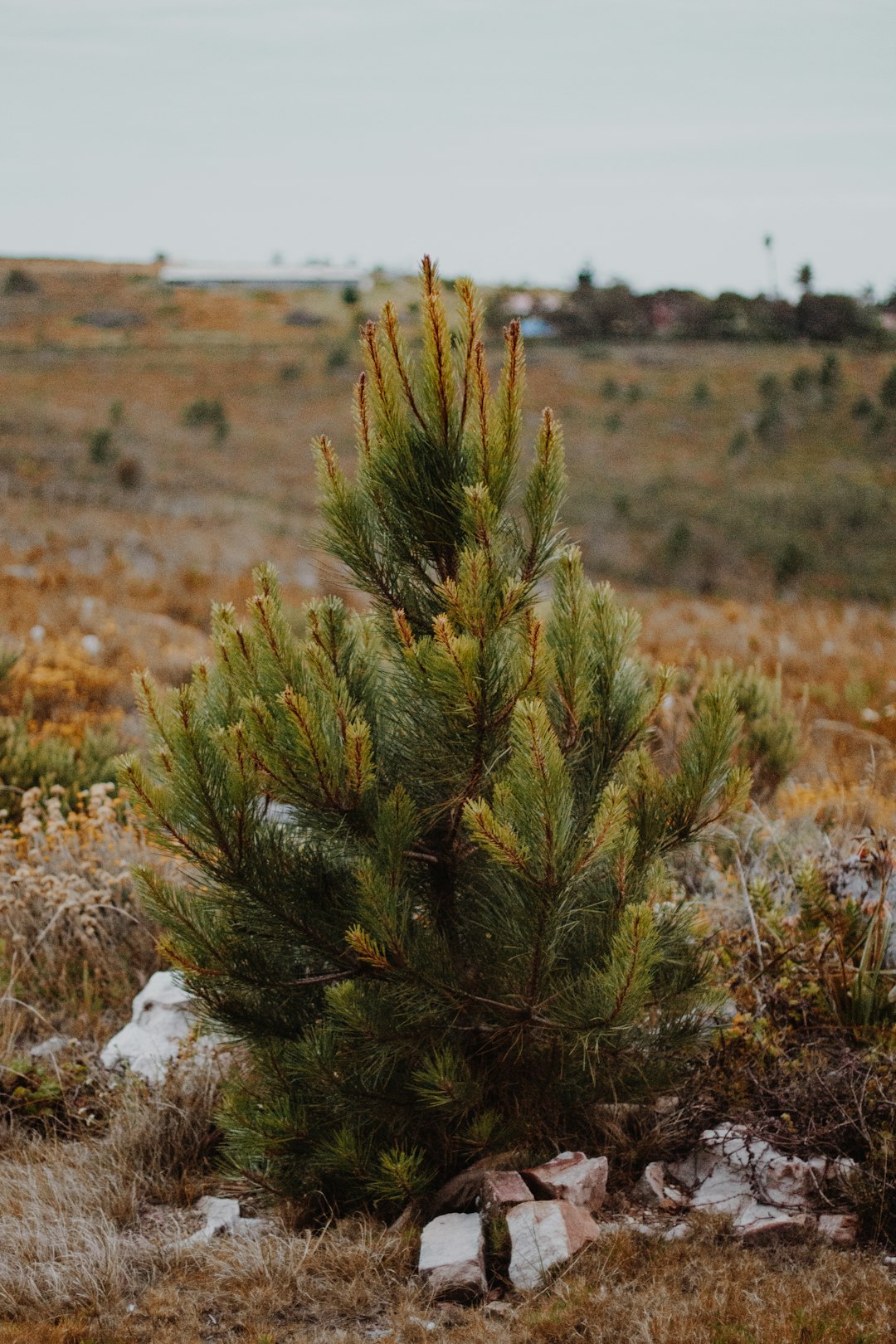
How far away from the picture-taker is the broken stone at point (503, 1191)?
110 inches

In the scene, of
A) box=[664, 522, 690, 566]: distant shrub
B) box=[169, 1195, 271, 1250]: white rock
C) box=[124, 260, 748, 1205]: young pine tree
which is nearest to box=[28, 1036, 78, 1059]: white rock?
box=[169, 1195, 271, 1250]: white rock

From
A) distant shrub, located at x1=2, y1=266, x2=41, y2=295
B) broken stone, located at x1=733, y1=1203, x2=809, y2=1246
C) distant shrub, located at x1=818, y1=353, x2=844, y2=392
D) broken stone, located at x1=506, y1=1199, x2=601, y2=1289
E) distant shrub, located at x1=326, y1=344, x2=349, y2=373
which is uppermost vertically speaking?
distant shrub, located at x1=2, y1=266, x2=41, y2=295

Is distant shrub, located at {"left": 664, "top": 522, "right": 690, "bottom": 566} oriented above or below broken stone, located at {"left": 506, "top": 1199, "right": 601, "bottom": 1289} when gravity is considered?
above

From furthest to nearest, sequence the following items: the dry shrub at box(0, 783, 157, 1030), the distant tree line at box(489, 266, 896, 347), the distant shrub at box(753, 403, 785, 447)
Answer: the distant tree line at box(489, 266, 896, 347)
the distant shrub at box(753, 403, 785, 447)
the dry shrub at box(0, 783, 157, 1030)

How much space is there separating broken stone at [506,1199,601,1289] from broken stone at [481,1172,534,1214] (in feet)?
0.11

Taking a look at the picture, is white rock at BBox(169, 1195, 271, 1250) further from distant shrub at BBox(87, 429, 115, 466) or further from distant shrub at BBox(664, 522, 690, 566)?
distant shrub at BBox(87, 429, 115, 466)

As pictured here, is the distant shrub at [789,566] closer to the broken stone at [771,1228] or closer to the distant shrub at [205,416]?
the distant shrub at [205,416]

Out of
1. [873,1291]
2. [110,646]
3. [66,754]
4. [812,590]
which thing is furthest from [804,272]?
[873,1291]

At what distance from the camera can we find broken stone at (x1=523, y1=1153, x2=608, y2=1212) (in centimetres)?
285

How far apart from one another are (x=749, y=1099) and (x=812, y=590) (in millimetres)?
21423

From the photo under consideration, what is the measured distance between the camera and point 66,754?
6391mm

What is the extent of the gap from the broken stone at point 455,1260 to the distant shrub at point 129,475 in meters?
23.5

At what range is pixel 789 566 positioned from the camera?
939 inches

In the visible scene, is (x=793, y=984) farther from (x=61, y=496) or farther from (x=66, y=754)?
(x=61, y=496)
